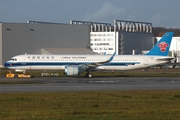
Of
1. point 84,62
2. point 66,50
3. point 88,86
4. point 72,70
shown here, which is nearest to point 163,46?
point 84,62

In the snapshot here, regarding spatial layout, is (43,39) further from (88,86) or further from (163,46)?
(88,86)

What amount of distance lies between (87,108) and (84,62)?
3561 centimetres

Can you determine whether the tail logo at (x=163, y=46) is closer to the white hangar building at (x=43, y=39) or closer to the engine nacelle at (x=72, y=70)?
the engine nacelle at (x=72, y=70)

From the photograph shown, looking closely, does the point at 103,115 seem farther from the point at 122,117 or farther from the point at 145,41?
the point at 145,41

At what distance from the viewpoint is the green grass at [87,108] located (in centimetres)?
1733

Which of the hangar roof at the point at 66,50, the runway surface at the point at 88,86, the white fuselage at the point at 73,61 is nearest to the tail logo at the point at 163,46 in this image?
the white fuselage at the point at 73,61

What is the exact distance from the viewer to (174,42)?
134m

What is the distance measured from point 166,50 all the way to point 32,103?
39316 mm

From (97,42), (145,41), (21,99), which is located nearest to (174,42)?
Result: (145,41)

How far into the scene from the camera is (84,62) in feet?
185

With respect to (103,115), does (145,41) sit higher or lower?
higher

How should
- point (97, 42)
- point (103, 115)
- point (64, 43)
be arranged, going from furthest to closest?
point (97, 42) → point (64, 43) → point (103, 115)

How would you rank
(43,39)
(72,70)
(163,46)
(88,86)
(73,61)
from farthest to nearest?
(43,39) → (163,46) → (73,61) → (72,70) → (88,86)

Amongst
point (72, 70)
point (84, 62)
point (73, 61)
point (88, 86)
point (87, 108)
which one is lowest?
point (87, 108)
